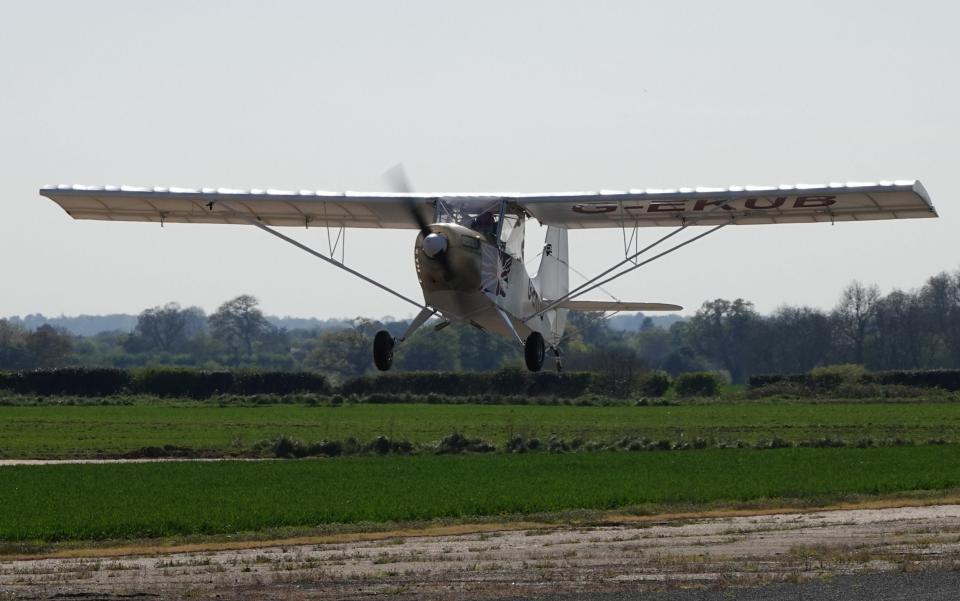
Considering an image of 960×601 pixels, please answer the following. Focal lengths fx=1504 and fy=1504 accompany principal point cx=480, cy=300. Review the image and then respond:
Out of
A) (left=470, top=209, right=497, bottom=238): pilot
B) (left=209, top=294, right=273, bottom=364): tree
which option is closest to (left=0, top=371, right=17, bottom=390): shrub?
(left=470, top=209, right=497, bottom=238): pilot

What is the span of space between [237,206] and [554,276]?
7.54m

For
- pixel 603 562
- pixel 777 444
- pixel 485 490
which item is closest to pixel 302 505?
pixel 485 490

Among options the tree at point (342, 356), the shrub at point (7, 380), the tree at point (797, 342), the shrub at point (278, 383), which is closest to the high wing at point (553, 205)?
the shrub at point (278, 383)

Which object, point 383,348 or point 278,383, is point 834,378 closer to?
point 278,383

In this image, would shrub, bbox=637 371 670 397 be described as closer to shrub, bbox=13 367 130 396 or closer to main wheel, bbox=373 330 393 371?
shrub, bbox=13 367 130 396

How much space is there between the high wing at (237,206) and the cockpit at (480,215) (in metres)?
1.84

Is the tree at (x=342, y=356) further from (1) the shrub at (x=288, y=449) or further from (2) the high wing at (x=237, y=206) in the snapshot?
(2) the high wing at (x=237, y=206)

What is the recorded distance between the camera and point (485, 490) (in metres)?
35.1

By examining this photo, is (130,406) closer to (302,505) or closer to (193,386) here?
(193,386)

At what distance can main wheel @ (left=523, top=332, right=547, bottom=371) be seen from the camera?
30500 millimetres

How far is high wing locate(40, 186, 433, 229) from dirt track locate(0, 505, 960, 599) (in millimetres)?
8445

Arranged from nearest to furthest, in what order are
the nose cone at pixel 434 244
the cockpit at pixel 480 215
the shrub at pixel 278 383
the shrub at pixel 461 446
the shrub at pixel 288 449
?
the nose cone at pixel 434 244 → the cockpit at pixel 480 215 → the shrub at pixel 288 449 → the shrub at pixel 461 446 → the shrub at pixel 278 383

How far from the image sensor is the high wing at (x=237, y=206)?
33.0 m

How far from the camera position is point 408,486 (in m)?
36.4
